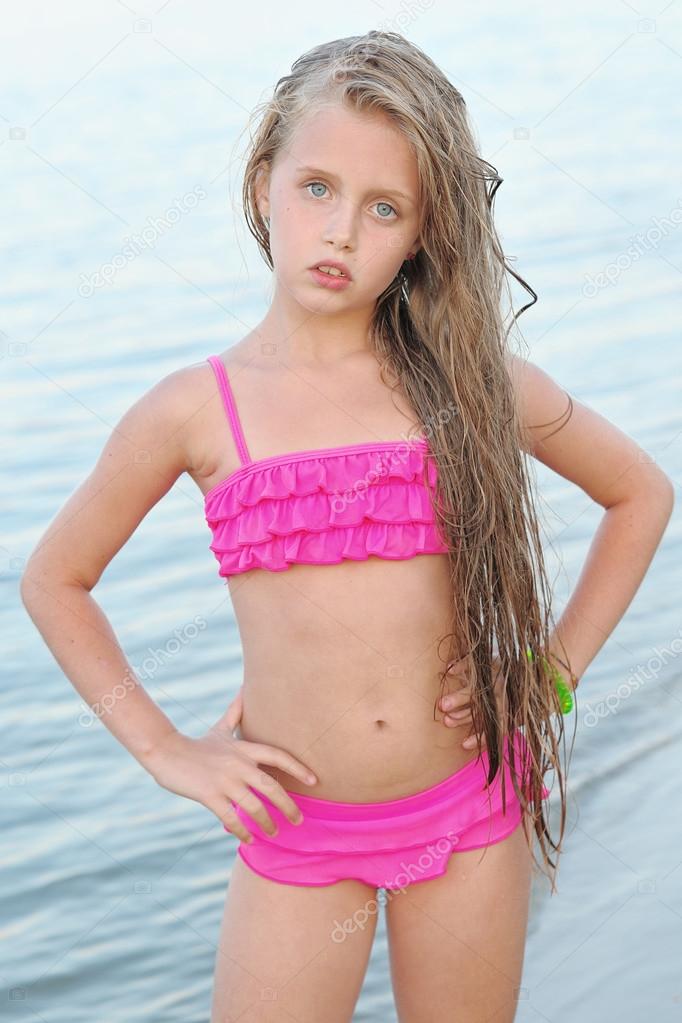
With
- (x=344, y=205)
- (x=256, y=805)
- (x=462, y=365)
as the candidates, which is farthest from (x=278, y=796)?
(x=344, y=205)

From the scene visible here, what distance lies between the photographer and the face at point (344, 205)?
2295 mm

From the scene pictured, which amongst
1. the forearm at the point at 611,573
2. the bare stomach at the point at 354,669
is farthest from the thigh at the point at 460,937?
the forearm at the point at 611,573

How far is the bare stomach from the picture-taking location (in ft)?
7.62

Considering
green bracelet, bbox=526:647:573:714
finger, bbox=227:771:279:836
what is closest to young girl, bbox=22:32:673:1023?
finger, bbox=227:771:279:836

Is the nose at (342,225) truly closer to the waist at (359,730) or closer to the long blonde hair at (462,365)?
the long blonde hair at (462,365)

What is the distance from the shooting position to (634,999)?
3332 mm

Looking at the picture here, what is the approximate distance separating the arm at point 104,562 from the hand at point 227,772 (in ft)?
0.14

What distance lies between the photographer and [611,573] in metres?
2.71

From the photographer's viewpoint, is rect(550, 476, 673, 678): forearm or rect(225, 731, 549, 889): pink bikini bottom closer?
rect(225, 731, 549, 889): pink bikini bottom

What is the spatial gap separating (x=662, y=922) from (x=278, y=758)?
1602mm

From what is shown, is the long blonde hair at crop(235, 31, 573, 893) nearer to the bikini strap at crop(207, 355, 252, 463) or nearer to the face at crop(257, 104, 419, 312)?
the face at crop(257, 104, 419, 312)

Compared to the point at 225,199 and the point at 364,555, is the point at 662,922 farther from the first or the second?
the point at 225,199

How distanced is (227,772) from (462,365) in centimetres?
71

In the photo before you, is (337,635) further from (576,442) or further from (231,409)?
(576,442)
